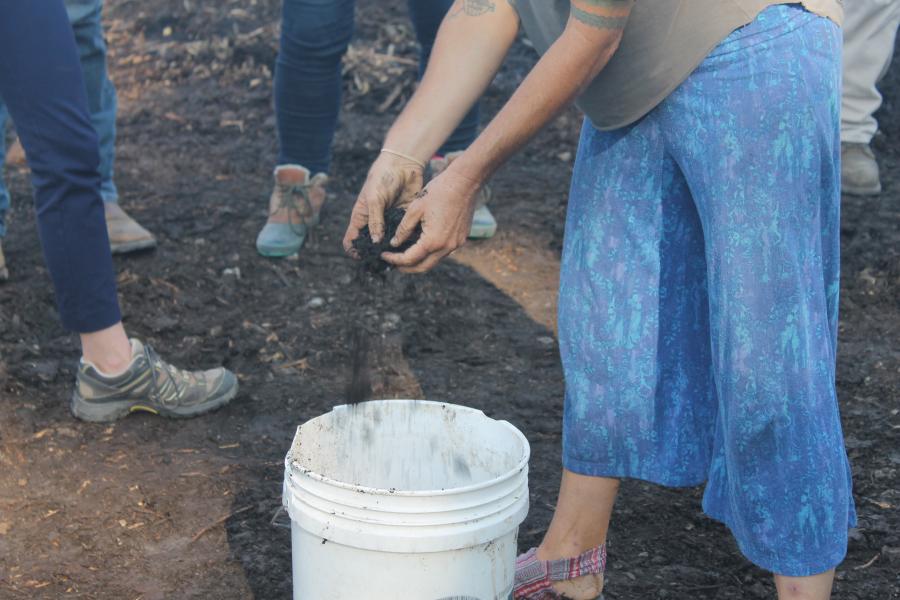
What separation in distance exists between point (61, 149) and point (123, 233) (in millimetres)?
1448

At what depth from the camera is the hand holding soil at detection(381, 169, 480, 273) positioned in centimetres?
208

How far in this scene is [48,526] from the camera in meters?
2.83

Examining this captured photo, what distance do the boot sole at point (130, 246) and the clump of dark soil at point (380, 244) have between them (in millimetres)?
2321

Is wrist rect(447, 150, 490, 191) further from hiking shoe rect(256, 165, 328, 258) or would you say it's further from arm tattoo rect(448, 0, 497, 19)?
hiking shoe rect(256, 165, 328, 258)

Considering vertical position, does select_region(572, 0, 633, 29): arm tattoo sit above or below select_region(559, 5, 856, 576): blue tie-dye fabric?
above

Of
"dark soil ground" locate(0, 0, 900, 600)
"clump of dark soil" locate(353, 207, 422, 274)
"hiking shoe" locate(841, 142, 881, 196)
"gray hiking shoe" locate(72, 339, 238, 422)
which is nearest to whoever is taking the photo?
"clump of dark soil" locate(353, 207, 422, 274)

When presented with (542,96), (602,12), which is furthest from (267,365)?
(602,12)

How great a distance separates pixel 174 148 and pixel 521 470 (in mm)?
4179

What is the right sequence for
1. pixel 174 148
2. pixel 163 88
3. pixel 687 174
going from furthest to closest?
pixel 163 88
pixel 174 148
pixel 687 174

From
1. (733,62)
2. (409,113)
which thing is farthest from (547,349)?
(733,62)

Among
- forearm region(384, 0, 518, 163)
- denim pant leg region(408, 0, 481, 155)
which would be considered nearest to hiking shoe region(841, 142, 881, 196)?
denim pant leg region(408, 0, 481, 155)

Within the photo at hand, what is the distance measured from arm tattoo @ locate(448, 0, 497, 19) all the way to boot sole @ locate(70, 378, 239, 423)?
1605 millimetres

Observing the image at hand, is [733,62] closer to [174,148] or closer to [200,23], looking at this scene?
[174,148]

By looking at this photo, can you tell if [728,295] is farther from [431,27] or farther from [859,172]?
[859,172]
